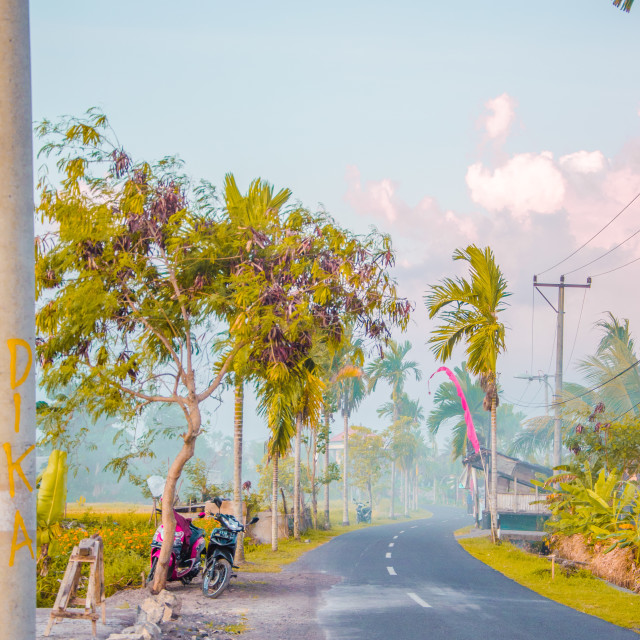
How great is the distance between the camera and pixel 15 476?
10.2 feet

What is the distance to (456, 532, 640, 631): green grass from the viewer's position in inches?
477

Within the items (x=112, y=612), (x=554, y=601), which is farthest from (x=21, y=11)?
(x=554, y=601)

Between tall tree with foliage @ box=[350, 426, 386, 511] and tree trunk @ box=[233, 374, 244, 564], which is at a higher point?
tree trunk @ box=[233, 374, 244, 564]

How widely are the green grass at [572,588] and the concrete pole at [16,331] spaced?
33.0 ft

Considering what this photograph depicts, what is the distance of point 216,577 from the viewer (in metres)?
13.5

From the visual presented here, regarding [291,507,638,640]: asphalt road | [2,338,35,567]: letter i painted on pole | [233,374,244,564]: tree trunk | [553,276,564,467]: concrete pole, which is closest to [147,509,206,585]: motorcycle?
[291,507,638,640]: asphalt road

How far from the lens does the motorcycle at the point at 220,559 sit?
1336 centimetres

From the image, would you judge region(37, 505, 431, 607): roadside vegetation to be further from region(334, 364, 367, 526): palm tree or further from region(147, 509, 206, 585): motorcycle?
region(334, 364, 367, 526): palm tree

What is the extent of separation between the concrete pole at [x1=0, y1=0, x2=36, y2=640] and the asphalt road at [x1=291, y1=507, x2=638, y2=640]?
24.2ft

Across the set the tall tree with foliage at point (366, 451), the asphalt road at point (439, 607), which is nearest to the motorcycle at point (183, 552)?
Answer: the asphalt road at point (439, 607)

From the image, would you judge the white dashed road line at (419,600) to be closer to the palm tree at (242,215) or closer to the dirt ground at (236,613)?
the dirt ground at (236,613)

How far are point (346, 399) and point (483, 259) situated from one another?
38534mm

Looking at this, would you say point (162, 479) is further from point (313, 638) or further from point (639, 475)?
point (639, 475)

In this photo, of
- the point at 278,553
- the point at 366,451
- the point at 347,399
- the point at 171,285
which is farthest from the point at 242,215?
the point at 366,451
